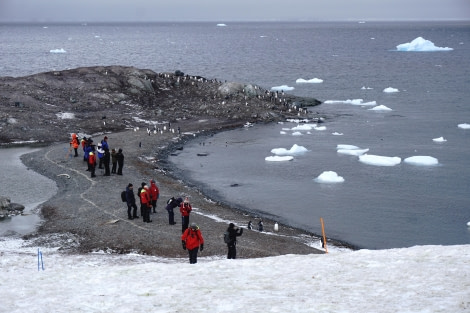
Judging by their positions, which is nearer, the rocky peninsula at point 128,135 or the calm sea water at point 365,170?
the rocky peninsula at point 128,135

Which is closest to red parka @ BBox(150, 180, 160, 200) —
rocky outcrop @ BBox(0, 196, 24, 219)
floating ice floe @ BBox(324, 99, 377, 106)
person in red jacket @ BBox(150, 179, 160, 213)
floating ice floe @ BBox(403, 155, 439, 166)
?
person in red jacket @ BBox(150, 179, 160, 213)

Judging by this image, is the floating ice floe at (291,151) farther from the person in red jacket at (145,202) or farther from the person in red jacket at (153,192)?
the person in red jacket at (145,202)

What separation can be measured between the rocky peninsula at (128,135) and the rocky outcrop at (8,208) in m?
1.18

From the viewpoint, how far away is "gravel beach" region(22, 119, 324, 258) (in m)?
21.7

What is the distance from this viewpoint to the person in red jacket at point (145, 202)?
23039mm

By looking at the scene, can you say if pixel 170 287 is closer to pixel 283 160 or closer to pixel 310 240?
pixel 310 240

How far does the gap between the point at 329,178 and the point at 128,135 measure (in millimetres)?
17415

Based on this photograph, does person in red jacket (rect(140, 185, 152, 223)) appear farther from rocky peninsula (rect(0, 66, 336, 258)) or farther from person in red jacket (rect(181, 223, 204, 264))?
person in red jacket (rect(181, 223, 204, 264))

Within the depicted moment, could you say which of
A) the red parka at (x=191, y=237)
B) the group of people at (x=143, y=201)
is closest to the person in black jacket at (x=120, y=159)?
the group of people at (x=143, y=201)

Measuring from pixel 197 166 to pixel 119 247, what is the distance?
1896 centimetres

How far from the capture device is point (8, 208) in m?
26.6

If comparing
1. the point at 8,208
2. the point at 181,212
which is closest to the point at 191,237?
the point at 181,212

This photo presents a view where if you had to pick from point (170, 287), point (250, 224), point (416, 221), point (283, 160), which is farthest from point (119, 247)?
point (283, 160)

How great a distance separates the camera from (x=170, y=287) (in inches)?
547
